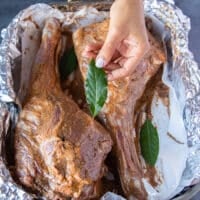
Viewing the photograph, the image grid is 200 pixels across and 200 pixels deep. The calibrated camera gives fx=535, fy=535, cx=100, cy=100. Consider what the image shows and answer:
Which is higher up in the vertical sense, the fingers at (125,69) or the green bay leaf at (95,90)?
the fingers at (125,69)

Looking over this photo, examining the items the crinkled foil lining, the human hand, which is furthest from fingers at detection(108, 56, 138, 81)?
the crinkled foil lining

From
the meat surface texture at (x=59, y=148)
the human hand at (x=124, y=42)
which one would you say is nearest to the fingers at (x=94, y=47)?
the human hand at (x=124, y=42)

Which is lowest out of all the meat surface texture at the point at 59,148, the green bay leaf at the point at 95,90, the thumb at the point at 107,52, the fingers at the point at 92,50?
the meat surface texture at the point at 59,148

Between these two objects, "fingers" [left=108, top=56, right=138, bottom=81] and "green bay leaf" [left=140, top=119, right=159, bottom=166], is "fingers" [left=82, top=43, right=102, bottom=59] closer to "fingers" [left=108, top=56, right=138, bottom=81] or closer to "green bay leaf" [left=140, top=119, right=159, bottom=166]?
"fingers" [left=108, top=56, right=138, bottom=81]

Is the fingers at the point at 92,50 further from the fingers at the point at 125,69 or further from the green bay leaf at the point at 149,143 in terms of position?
the green bay leaf at the point at 149,143

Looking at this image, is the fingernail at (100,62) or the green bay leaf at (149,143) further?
the green bay leaf at (149,143)

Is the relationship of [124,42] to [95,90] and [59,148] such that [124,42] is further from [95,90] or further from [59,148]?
[59,148]

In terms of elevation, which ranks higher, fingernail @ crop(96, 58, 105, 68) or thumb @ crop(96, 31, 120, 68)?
thumb @ crop(96, 31, 120, 68)

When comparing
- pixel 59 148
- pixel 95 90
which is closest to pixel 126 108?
pixel 95 90

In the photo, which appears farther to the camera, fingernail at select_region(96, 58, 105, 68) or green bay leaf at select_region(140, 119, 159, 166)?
green bay leaf at select_region(140, 119, 159, 166)
